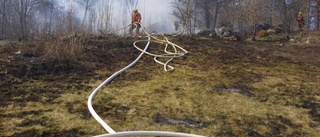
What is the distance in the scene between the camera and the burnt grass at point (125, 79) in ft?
9.23

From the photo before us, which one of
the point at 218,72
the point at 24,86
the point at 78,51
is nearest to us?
the point at 24,86

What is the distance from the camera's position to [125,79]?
4.50 meters

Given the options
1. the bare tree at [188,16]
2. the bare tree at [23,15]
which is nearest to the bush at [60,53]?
the bare tree at [188,16]

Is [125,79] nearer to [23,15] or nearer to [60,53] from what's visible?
[60,53]

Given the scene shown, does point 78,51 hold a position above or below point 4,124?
above

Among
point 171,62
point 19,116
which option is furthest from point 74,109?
point 171,62

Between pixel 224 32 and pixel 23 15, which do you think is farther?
pixel 23 15

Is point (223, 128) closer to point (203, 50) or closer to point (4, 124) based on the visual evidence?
point (4, 124)

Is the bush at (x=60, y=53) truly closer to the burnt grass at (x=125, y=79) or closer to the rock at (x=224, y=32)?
the burnt grass at (x=125, y=79)

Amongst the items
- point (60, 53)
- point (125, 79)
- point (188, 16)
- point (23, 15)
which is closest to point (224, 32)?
point (188, 16)

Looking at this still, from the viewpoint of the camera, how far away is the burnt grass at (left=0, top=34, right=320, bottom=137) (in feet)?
9.23

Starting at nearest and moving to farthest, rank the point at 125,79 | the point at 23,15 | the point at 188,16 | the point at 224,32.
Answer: the point at 125,79
the point at 188,16
the point at 224,32
the point at 23,15

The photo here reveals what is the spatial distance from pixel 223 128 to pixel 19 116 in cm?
213

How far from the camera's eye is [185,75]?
481 cm
